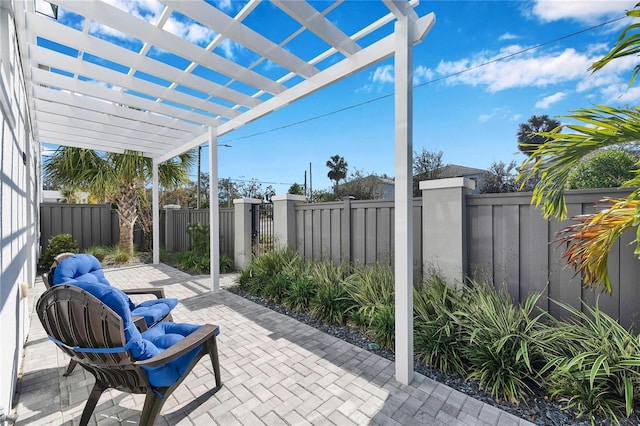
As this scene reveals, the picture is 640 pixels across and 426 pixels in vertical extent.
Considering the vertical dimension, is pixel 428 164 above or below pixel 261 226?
above

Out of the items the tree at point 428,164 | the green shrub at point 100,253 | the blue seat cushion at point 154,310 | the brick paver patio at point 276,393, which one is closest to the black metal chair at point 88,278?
the blue seat cushion at point 154,310

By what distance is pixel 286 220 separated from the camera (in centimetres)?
585

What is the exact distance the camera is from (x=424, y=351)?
2775 millimetres

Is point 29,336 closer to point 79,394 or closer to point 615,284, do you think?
point 79,394

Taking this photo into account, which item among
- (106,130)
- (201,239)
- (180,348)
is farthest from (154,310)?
(201,239)

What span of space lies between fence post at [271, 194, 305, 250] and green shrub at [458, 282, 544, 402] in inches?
147

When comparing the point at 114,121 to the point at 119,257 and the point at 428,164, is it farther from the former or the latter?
the point at 428,164

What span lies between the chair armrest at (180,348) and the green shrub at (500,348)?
2.16 meters

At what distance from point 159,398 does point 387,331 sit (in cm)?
216

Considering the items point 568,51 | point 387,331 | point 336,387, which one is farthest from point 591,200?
point 568,51

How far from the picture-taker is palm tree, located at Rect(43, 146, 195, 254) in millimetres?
7730

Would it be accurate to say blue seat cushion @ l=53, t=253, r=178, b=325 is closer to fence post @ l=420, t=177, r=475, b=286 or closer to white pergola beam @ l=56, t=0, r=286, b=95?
white pergola beam @ l=56, t=0, r=286, b=95

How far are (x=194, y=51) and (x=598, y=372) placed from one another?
14.9 feet

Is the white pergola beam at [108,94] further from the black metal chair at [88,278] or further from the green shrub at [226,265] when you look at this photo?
the green shrub at [226,265]
